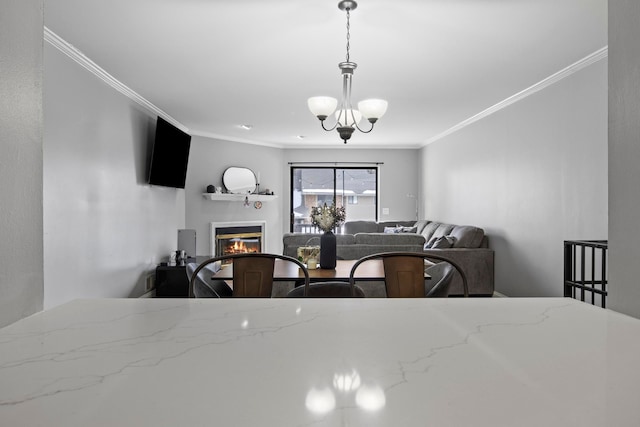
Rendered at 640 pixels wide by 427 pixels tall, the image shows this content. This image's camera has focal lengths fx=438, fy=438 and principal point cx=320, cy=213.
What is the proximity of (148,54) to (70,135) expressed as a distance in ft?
2.91

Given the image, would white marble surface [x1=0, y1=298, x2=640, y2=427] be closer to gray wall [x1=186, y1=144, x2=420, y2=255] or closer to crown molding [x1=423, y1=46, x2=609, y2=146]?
crown molding [x1=423, y1=46, x2=609, y2=146]

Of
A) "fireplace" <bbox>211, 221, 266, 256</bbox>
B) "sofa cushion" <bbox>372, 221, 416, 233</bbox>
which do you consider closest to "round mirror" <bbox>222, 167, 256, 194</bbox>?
"fireplace" <bbox>211, 221, 266, 256</bbox>

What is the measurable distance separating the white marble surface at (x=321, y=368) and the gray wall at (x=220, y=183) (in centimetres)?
657

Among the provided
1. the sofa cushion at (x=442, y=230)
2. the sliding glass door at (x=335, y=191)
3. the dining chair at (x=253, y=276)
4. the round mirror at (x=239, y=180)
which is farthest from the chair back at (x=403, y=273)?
the sliding glass door at (x=335, y=191)

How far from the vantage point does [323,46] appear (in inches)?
129

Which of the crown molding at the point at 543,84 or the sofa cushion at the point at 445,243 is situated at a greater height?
the crown molding at the point at 543,84

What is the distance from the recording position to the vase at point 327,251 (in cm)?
311

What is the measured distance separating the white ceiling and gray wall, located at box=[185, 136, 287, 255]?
222 centimetres

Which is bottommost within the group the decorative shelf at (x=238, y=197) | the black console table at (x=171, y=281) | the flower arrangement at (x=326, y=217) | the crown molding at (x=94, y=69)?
the black console table at (x=171, y=281)

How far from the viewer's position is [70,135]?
3.45m

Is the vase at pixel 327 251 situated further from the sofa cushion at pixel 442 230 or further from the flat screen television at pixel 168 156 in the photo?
the sofa cushion at pixel 442 230

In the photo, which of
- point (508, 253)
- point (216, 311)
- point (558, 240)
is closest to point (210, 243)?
point (508, 253)

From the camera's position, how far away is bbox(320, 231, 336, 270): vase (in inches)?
123

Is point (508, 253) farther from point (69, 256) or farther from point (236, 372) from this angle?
point (236, 372)
